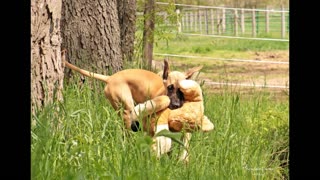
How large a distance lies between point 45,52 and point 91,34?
1.48m

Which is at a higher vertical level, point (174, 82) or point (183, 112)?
point (174, 82)

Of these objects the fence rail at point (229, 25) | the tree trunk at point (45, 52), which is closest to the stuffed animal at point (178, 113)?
the tree trunk at point (45, 52)

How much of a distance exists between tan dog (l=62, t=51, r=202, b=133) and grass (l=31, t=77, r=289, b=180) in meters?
0.08

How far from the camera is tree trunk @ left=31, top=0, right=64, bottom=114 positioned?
305cm

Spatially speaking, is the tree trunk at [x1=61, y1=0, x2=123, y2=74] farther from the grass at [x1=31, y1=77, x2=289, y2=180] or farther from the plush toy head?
the plush toy head

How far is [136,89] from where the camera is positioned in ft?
10.9

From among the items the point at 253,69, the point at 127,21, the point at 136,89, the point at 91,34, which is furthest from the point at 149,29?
the point at 253,69

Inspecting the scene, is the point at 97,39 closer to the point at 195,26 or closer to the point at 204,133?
the point at 204,133

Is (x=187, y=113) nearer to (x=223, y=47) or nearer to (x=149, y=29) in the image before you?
(x=149, y=29)

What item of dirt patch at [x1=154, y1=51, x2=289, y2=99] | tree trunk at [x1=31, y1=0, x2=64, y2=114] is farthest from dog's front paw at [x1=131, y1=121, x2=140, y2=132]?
dirt patch at [x1=154, y1=51, x2=289, y2=99]

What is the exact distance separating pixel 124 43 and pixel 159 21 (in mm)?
1853
